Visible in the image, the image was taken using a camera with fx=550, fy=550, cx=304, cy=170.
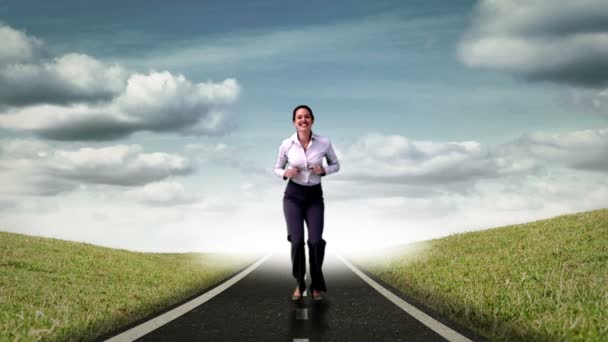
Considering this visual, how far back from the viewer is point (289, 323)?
6266mm

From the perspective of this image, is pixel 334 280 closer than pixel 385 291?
No

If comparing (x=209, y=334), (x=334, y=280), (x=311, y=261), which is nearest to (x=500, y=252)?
(x=334, y=280)

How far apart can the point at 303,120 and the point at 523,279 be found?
180 inches

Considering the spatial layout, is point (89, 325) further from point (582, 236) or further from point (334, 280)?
point (582, 236)

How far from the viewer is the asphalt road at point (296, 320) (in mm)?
5598

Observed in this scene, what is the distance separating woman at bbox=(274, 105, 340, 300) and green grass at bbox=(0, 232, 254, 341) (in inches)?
89.5

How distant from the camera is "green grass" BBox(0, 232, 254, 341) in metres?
5.85

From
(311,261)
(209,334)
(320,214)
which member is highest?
(320,214)

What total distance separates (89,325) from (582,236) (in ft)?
43.0

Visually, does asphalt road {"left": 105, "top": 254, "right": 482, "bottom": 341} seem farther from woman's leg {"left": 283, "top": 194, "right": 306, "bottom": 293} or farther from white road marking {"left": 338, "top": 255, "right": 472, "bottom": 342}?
woman's leg {"left": 283, "top": 194, "right": 306, "bottom": 293}

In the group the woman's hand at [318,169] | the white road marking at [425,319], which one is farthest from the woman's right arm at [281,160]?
the white road marking at [425,319]

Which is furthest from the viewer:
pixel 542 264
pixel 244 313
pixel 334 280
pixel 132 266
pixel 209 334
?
pixel 132 266

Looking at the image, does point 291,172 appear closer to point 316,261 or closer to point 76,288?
point 316,261

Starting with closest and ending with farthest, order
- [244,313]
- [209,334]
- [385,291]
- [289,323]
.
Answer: [209,334]
[289,323]
[244,313]
[385,291]
